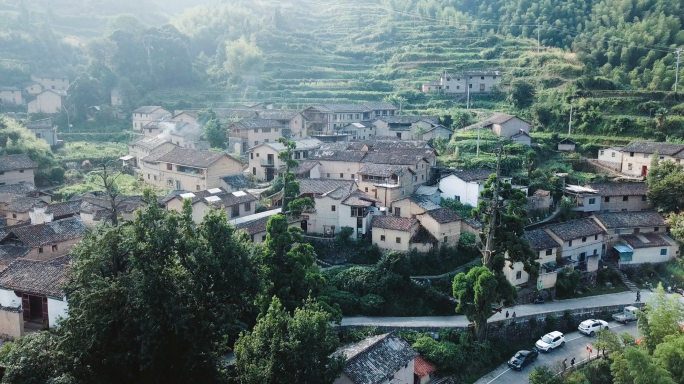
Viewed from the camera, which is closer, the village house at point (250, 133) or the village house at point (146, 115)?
the village house at point (250, 133)

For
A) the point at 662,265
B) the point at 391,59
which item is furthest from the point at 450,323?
the point at 391,59

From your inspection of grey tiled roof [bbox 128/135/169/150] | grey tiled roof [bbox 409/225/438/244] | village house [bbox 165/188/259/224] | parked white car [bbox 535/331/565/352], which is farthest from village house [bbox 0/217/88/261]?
parked white car [bbox 535/331/565/352]

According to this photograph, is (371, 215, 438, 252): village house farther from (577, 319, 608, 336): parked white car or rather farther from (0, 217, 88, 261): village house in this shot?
(0, 217, 88, 261): village house

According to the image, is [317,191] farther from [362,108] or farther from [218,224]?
[362,108]

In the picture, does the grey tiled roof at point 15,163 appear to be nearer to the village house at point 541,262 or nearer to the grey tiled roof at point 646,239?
the village house at point 541,262

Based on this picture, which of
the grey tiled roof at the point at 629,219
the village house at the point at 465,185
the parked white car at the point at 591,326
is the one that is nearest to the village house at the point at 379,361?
the parked white car at the point at 591,326

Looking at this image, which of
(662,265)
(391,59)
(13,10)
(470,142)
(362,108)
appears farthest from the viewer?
(13,10)
